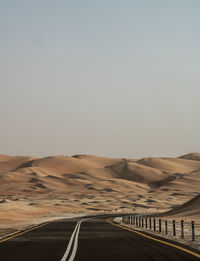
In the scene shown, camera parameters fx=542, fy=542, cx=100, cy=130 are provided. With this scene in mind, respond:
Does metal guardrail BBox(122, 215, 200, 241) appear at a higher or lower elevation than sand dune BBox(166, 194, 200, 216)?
lower

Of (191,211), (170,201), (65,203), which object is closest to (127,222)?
(191,211)

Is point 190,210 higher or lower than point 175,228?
higher

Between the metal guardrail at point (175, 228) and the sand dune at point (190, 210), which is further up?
the sand dune at point (190, 210)

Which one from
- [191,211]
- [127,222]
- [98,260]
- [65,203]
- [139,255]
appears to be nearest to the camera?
[98,260]

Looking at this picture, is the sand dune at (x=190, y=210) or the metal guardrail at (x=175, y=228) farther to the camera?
the sand dune at (x=190, y=210)

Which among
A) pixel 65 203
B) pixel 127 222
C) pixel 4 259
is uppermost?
pixel 65 203

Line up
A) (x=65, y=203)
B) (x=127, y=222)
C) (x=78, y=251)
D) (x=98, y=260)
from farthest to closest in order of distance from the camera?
(x=65, y=203)
(x=127, y=222)
(x=78, y=251)
(x=98, y=260)

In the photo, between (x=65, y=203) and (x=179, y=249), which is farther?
(x=65, y=203)

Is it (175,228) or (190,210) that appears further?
(190,210)

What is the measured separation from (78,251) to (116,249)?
1.74 metres

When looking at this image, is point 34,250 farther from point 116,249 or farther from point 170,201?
point 170,201

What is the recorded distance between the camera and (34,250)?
20.0m

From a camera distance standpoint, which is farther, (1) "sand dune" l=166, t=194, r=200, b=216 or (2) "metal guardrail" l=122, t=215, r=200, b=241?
(1) "sand dune" l=166, t=194, r=200, b=216

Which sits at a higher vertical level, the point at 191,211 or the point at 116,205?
the point at 116,205
